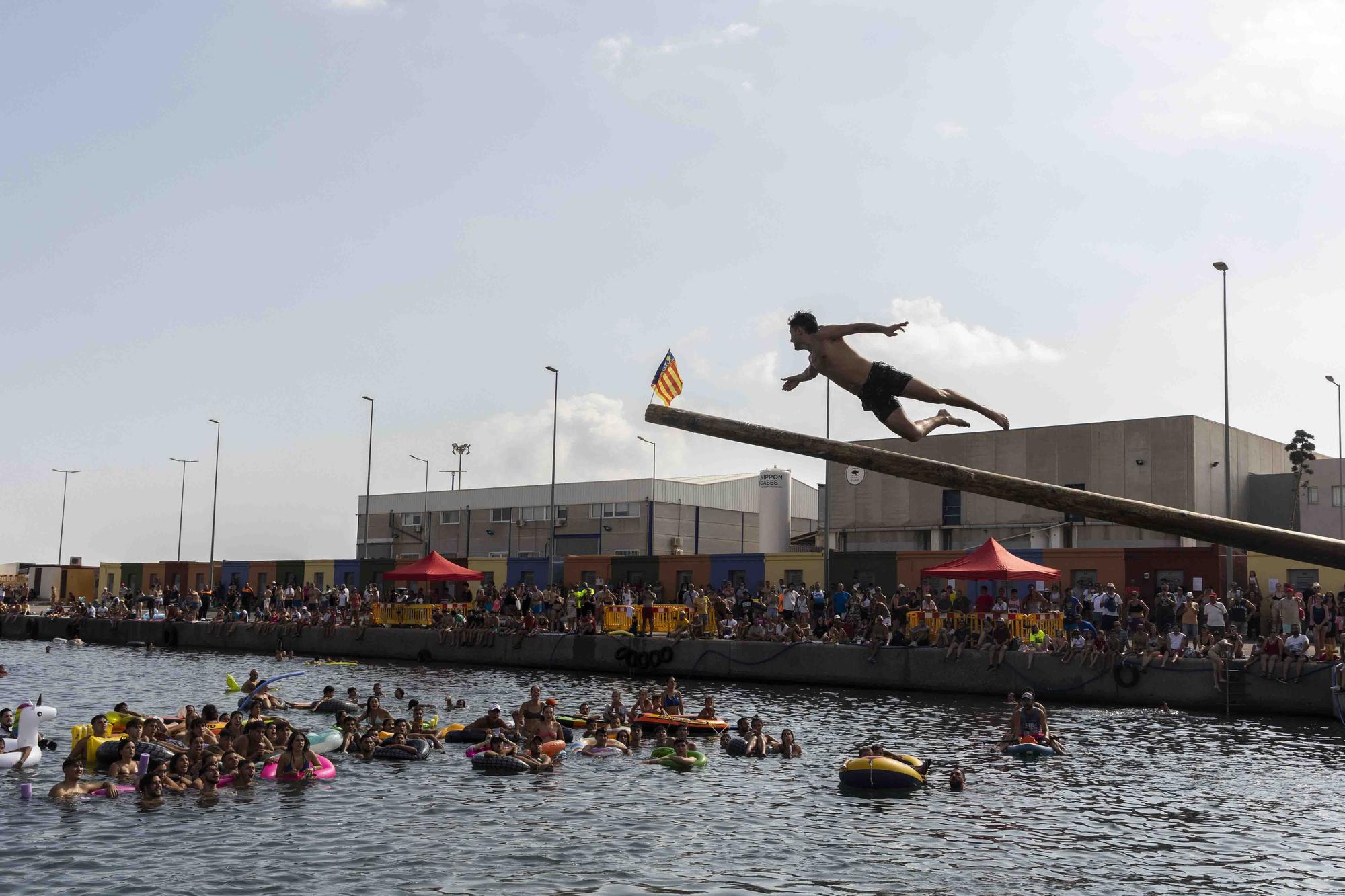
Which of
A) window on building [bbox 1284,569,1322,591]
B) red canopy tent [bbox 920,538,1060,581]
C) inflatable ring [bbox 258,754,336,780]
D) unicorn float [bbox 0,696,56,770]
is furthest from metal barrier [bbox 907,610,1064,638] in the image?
unicorn float [bbox 0,696,56,770]

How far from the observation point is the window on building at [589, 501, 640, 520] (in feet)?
280

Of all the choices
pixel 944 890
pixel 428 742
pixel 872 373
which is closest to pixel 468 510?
pixel 428 742

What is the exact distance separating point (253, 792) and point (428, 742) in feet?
17.3

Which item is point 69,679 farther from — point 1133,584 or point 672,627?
point 1133,584

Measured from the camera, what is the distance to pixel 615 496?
8662 cm

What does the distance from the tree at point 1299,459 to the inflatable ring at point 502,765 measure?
160 ft

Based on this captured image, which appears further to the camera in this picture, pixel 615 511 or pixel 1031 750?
pixel 615 511

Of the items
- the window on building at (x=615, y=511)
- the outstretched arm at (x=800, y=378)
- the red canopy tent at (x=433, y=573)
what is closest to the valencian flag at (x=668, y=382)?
the outstretched arm at (x=800, y=378)

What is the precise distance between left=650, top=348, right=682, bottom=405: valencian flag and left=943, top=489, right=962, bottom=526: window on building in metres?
43.3

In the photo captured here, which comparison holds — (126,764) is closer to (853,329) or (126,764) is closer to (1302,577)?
(853,329)

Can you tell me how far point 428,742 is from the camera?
25.7 m

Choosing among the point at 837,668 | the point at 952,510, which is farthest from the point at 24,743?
the point at 952,510

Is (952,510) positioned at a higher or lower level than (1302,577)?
higher

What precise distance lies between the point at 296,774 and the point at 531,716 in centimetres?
525
